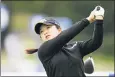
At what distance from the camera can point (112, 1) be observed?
766cm

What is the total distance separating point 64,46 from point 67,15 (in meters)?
5.10

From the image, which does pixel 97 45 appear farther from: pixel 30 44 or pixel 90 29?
pixel 30 44

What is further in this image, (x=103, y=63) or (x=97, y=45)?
(x=103, y=63)

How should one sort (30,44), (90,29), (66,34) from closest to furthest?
(66,34) → (90,29) → (30,44)

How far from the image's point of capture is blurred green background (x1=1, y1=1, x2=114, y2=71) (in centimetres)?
669

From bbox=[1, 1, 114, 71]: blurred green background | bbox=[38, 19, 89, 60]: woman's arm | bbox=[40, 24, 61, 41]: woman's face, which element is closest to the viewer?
bbox=[38, 19, 89, 60]: woman's arm

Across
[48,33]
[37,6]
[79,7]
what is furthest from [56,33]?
[37,6]

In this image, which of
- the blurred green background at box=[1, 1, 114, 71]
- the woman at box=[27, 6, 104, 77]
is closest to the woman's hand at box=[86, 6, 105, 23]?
the woman at box=[27, 6, 104, 77]

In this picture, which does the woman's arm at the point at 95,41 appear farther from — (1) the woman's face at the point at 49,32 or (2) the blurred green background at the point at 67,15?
(2) the blurred green background at the point at 67,15

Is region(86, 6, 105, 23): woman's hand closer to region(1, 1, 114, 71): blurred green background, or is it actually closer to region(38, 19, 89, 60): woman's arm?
region(38, 19, 89, 60): woman's arm

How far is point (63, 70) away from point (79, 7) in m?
5.03

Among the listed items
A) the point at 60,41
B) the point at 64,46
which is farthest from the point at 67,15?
the point at 60,41

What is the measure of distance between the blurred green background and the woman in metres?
3.44

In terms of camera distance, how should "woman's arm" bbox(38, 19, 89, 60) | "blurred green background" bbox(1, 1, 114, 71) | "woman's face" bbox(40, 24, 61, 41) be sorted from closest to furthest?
"woman's arm" bbox(38, 19, 89, 60) < "woman's face" bbox(40, 24, 61, 41) < "blurred green background" bbox(1, 1, 114, 71)
